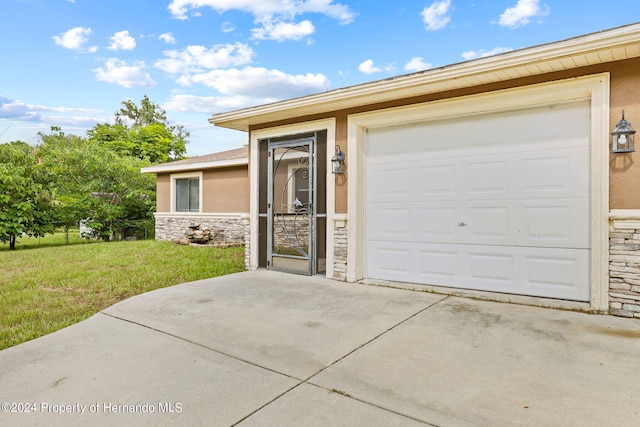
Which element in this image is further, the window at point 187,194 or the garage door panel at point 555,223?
the window at point 187,194

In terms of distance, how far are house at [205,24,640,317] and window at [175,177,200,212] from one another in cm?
647

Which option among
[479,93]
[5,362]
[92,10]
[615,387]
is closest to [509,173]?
[479,93]

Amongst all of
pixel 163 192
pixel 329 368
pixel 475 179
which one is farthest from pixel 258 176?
pixel 163 192

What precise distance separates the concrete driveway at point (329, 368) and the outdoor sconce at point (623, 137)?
5.42 feet

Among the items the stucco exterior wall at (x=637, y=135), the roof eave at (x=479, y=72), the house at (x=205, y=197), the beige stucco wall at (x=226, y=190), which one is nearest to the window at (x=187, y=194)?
the house at (x=205, y=197)

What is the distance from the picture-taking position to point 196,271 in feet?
20.5

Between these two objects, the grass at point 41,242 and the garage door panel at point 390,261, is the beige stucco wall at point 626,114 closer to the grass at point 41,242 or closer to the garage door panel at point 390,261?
the garage door panel at point 390,261

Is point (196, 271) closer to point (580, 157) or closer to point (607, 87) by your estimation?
point (580, 157)

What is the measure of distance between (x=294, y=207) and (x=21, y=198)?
9517mm

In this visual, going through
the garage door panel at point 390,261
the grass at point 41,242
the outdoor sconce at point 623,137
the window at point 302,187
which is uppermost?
the outdoor sconce at point 623,137

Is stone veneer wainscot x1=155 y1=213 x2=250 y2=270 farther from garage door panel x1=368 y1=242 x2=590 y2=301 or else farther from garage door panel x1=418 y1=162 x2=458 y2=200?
garage door panel x1=418 y1=162 x2=458 y2=200

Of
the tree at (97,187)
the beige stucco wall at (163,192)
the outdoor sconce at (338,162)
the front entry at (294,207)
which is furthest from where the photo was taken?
the beige stucco wall at (163,192)

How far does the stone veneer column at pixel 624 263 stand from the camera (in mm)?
3424

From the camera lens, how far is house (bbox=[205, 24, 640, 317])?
139 inches
